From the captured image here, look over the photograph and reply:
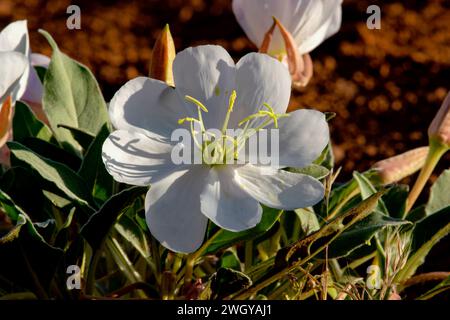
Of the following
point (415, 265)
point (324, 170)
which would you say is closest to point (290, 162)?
point (324, 170)

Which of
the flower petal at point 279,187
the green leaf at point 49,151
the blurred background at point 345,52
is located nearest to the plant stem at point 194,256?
the flower petal at point 279,187

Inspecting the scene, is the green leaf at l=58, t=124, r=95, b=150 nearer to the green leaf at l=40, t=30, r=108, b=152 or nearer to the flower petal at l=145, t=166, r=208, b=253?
the green leaf at l=40, t=30, r=108, b=152

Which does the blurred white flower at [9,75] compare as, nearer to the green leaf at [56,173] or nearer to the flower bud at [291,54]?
the green leaf at [56,173]

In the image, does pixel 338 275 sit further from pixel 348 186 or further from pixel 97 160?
pixel 97 160

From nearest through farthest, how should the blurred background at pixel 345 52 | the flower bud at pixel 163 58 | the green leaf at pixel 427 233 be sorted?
the flower bud at pixel 163 58 → the green leaf at pixel 427 233 → the blurred background at pixel 345 52

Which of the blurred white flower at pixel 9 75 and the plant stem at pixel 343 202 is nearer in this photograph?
the blurred white flower at pixel 9 75

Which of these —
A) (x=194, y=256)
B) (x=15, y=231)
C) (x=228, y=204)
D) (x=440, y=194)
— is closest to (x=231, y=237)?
(x=194, y=256)
